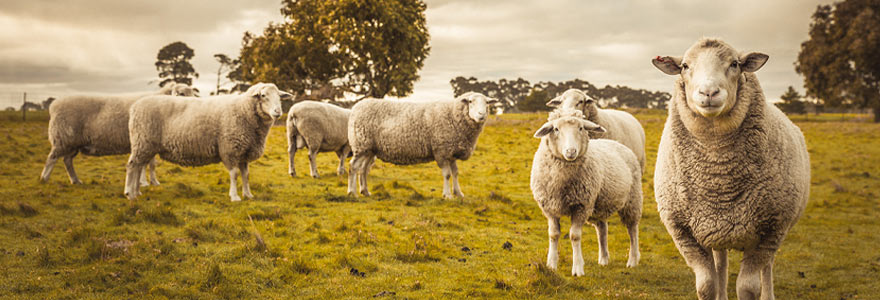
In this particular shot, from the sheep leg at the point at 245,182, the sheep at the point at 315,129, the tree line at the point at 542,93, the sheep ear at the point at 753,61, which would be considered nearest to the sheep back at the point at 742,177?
the sheep ear at the point at 753,61

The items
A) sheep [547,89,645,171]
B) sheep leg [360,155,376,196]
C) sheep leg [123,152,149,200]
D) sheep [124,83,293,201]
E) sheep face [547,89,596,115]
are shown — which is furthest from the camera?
sheep leg [360,155,376,196]

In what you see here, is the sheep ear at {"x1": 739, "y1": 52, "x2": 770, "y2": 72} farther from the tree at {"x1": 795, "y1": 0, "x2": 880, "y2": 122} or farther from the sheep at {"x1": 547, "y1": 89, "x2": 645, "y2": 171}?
the tree at {"x1": 795, "y1": 0, "x2": 880, "y2": 122}

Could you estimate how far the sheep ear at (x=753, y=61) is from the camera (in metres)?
3.49

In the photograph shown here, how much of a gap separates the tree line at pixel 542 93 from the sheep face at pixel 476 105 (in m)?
40.9

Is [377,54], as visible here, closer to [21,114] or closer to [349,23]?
[349,23]

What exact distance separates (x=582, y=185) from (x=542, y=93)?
5871 centimetres

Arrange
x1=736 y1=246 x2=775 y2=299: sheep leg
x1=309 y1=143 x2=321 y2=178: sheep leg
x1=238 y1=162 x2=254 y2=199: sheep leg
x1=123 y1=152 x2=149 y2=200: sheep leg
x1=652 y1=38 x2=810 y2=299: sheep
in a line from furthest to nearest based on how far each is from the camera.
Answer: x1=309 y1=143 x2=321 y2=178: sheep leg
x1=238 y1=162 x2=254 y2=199: sheep leg
x1=123 y1=152 x2=149 y2=200: sheep leg
x1=736 y1=246 x2=775 y2=299: sheep leg
x1=652 y1=38 x2=810 y2=299: sheep

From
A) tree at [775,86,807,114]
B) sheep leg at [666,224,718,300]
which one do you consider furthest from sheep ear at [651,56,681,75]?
tree at [775,86,807,114]

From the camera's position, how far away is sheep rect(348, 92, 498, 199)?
11.2 metres

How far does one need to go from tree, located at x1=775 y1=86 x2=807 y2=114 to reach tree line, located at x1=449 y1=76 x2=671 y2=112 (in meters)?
14.6

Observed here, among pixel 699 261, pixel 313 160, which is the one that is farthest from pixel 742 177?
pixel 313 160

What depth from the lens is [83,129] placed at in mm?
11461

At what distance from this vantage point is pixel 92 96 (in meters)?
11.9

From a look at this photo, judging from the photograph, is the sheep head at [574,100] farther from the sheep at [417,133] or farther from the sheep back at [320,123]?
the sheep back at [320,123]
